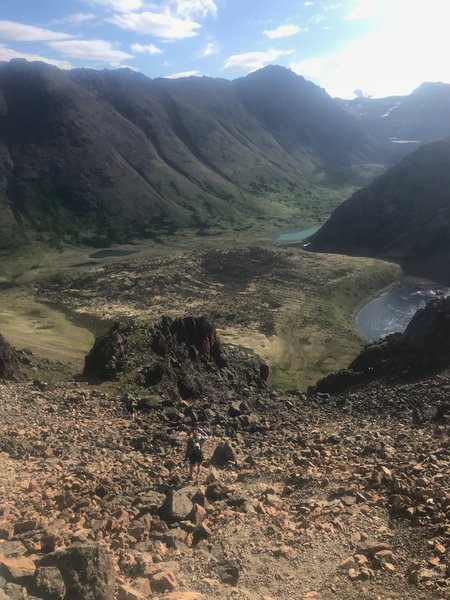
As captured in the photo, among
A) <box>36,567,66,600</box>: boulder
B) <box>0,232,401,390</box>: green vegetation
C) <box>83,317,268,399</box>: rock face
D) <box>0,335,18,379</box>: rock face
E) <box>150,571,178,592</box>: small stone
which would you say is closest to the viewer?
<box>36,567,66,600</box>: boulder

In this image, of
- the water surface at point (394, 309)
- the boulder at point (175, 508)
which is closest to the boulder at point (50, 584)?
the boulder at point (175, 508)

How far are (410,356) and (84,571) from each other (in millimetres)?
39454

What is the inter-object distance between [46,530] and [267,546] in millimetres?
7082

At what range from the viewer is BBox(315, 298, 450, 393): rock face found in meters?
43.7

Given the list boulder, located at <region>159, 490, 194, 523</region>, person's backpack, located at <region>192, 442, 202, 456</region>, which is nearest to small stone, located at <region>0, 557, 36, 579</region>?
Result: boulder, located at <region>159, 490, 194, 523</region>

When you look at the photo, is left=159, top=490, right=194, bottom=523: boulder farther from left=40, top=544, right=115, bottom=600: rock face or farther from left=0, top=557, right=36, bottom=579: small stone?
left=0, top=557, right=36, bottom=579: small stone

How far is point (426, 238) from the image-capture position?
18700 centimetres

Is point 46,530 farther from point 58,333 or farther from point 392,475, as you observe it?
point 58,333

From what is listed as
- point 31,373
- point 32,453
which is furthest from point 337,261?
point 32,453

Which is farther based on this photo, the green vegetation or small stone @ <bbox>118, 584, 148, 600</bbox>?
the green vegetation

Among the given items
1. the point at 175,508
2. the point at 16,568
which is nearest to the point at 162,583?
the point at 16,568

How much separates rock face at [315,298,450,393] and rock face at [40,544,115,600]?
35038 mm

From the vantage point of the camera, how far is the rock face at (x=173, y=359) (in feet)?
147

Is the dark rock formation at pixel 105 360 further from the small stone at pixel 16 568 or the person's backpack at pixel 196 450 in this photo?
the small stone at pixel 16 568
